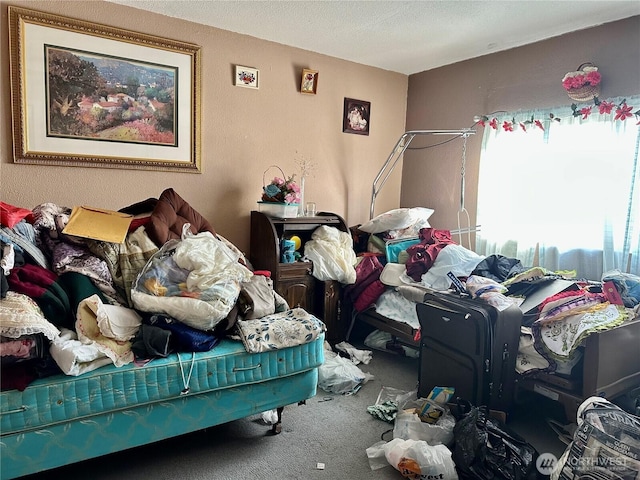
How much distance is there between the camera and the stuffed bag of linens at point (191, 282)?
1824 millimetres

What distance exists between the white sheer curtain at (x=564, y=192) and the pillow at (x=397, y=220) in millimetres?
470

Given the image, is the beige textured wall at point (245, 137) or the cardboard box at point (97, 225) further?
the beige textured wall at point (245, 137)

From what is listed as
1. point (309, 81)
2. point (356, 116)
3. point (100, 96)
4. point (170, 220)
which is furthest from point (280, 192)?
point (100, 96)

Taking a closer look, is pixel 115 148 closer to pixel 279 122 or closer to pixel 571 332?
pixel 279 122

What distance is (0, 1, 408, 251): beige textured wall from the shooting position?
2.50 metres

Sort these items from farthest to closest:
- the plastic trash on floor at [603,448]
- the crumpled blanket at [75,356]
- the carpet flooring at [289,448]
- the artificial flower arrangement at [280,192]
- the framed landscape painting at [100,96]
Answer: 1. the artificial flower arrangement at [280,192]
2. the framed landscape painting at [100,96]
3. the carpet flooring at [289,448]
4. the crumpled blanket at [75,356]
5. the plastic trash on floor at [603,448]

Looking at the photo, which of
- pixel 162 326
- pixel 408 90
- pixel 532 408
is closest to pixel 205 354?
pixel 162 326

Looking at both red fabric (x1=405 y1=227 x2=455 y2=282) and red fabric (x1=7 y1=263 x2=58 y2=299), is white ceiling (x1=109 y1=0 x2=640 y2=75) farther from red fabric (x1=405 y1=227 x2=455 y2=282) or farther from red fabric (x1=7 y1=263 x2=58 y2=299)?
red fabric (x1=7 y1=263 x2=58 y2=299)

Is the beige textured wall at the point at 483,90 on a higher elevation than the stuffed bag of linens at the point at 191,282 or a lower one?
higher

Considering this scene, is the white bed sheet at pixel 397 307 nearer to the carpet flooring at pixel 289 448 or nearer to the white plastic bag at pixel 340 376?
the white plastic bag at pixel 340 376

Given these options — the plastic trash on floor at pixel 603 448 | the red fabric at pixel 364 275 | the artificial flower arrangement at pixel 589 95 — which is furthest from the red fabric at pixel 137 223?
the artificial flower arrangement at pixel 589 95

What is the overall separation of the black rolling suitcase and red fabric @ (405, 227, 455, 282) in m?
0.66

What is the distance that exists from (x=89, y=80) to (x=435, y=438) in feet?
8.74

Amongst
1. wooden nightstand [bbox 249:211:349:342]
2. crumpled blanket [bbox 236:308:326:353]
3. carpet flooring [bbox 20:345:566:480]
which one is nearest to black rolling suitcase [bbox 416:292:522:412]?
carpet flooring [bbox 20:345:566:480]
